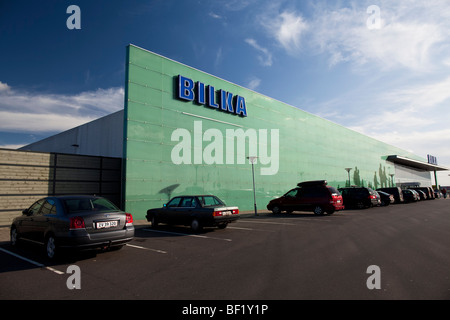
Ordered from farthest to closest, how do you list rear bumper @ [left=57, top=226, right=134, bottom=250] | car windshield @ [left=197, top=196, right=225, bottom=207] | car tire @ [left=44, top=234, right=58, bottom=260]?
car windshield @ [left=197, top=196, right=225, bottom=207], car tire @ [left=44, top=234, right=58, bottom=260], rear bumper @ [left=57, top=226, right=134, bottom=250]

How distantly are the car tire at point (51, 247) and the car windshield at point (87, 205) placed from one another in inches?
28.3

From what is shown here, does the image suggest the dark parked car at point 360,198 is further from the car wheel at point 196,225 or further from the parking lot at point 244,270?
the car wheel at point 196,225

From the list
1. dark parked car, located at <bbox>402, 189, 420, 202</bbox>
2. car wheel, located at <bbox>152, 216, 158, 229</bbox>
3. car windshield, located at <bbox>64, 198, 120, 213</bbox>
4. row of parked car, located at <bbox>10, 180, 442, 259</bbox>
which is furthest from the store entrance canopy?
car windshield, located at <bbox>64, 198, 120, 213</bbox>

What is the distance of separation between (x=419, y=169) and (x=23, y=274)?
86952 mm

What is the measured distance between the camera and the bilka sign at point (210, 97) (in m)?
17.4

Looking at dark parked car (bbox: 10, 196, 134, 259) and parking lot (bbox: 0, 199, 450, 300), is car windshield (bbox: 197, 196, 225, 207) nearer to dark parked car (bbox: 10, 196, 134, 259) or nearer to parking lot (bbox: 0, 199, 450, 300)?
parking lot (bbox: 0, 199, 450, 300)

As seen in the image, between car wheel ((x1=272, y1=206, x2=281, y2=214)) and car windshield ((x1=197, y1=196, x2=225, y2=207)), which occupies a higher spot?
car windshield ((x1=197, y1=196, x2=225, y2=207))

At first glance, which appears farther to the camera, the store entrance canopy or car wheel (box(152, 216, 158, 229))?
the store entrance canopy

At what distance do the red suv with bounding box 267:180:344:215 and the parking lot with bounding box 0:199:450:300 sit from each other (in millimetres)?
7397

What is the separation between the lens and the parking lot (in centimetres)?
388

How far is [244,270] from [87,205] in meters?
4.14

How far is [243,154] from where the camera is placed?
21.3 m

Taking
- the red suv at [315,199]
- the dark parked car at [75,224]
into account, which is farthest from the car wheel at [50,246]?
the red suv at [315,199]
